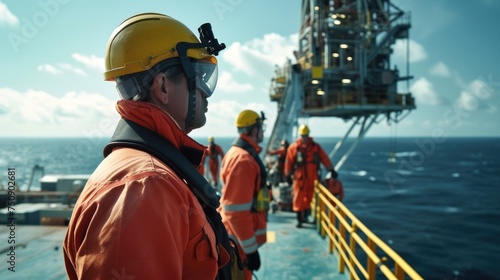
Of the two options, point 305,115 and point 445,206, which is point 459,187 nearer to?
point 445,206

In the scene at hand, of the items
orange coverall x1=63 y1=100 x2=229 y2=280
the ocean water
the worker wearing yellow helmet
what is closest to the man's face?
the worker wearing yellow helmet

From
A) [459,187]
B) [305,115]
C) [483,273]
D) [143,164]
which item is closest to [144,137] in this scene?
[143,164]

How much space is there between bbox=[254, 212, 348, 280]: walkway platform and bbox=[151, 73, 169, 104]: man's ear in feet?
14.2

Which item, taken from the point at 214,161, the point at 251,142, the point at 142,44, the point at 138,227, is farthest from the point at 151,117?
the point at 214,161

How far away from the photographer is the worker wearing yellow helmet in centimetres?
84

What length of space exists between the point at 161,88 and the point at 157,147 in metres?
0.28

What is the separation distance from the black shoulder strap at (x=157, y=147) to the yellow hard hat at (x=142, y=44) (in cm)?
26

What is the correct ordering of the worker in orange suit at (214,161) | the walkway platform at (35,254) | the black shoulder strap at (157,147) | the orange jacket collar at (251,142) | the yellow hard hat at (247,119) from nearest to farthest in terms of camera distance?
1. the black shoulder strap at (157,147)
2. the orange jacket collar at (251,142)
3. the yellow hard hat at (247,119)
4. the walkway platform at (35,254)
5. the worker in orange suit at (214,161)

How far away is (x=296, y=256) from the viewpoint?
5.72 metres

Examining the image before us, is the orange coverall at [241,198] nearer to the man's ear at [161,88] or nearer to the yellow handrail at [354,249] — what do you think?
the yellow handrail at [354,249]

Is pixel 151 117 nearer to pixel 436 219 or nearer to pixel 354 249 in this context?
pixel 354 249

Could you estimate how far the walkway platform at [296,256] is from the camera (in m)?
4.98

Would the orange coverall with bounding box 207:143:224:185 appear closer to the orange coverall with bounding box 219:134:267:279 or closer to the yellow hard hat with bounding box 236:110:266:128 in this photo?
the yellow hard hat with bounding box 236:110:266:128

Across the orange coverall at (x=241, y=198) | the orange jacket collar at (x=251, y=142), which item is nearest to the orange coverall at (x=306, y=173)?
the orange jacket collar at (x=251, y=142)
